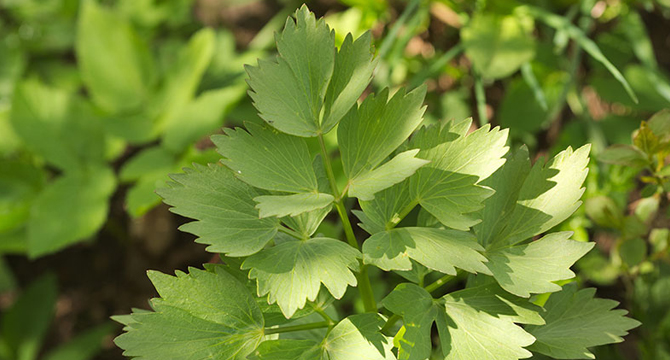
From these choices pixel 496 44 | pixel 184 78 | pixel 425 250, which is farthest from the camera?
pixel 184 78

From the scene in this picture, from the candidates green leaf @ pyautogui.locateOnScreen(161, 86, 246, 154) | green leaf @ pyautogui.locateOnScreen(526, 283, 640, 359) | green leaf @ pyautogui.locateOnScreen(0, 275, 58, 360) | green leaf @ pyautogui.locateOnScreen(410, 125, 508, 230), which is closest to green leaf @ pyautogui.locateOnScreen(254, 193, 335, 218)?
green leaf @ pyautogui.locateOnScreen(410, 125, 508, 230)

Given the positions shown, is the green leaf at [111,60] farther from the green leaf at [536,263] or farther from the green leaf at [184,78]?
the green leaf at [536,263]

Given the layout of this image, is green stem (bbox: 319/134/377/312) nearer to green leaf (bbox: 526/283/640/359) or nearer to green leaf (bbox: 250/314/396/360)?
green leaf (bbox: 250/314/396/360)

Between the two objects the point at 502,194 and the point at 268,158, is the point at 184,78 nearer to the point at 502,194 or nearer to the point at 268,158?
the point at 268,158

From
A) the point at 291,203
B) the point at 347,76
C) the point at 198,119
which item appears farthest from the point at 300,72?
the point at 198,119

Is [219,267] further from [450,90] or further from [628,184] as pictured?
[450,90]

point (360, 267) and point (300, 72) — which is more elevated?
point (300, 72)

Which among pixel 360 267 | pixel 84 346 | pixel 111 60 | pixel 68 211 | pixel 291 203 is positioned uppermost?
pixel 111 60
